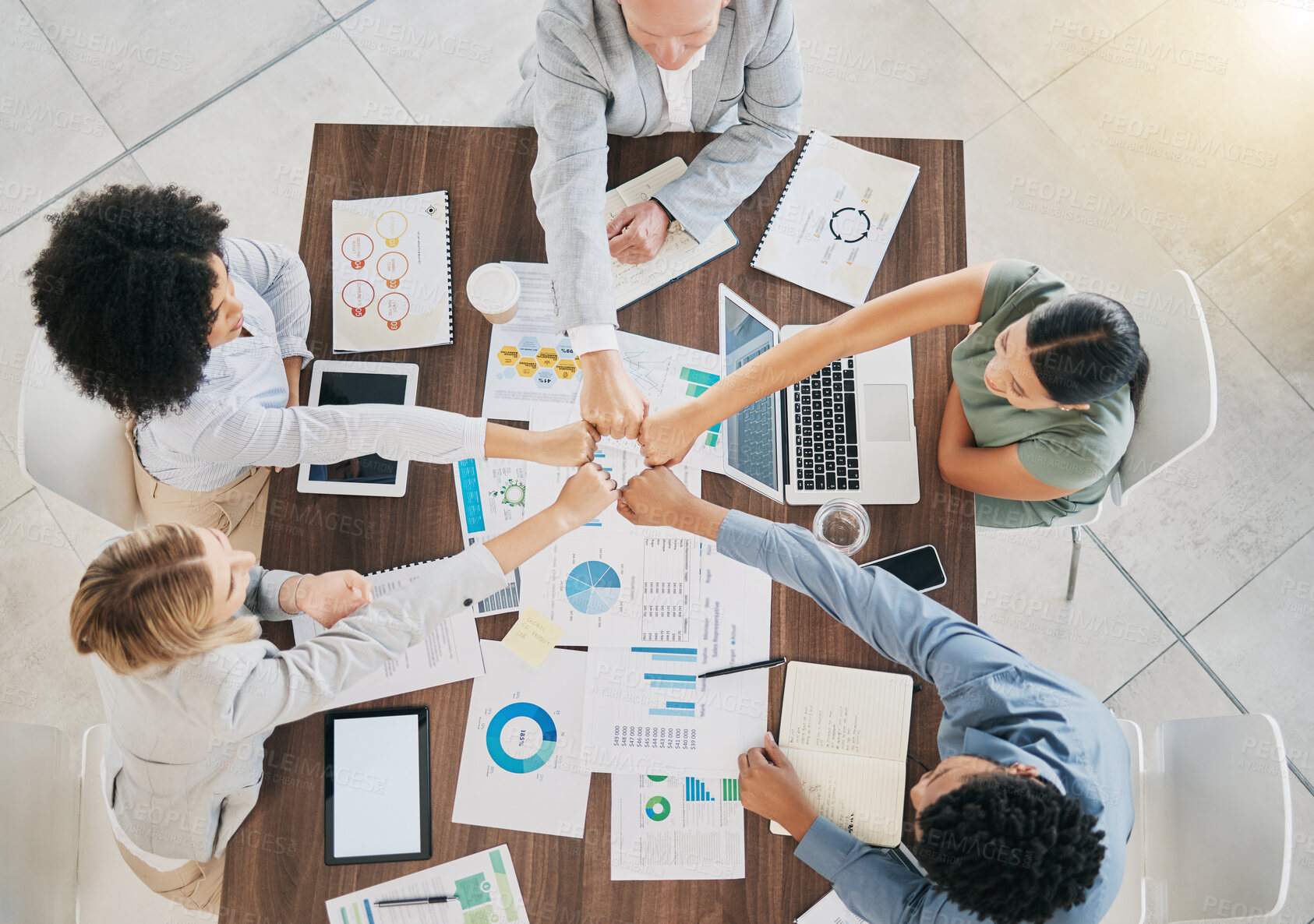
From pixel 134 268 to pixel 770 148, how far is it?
112 centimetres

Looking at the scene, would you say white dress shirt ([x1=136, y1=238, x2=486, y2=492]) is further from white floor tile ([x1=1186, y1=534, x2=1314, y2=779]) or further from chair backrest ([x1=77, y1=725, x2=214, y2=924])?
white floor tile ([x1=1186, y1=534, x2=1314, y2=779])

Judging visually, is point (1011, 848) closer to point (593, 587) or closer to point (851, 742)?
point (851, 742)

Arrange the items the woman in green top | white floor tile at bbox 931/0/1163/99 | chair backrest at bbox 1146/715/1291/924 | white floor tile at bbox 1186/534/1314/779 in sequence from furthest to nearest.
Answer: white floor tile at bbox 931/0/1163/99
white floor tile at bbox 1186/534/1314/779
the woman in green top
chair backrest at bbox 1146/715/1291/924

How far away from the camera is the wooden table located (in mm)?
1401

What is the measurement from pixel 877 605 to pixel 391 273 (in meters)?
1.09

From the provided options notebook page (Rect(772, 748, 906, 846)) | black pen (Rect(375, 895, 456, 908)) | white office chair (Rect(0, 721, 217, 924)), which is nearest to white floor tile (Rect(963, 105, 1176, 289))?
notebook page (Rect(772, 748, 906, 846))

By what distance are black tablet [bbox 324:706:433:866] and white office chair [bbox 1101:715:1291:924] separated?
4.27 feet

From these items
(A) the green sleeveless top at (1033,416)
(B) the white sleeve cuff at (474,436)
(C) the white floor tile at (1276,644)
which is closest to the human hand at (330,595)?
(B) the white sleeve cuff at (474,436)

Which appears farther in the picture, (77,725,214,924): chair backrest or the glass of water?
(77,725,214,924): chair backrest

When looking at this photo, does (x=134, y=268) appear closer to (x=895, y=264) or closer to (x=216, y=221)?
(x=216, y=221)

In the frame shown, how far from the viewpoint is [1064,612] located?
2.32 m

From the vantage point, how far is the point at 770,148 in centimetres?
166

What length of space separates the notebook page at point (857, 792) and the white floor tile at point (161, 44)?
2.49 meters

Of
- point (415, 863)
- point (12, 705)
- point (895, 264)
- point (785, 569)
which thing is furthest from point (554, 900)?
point (12, 705)
